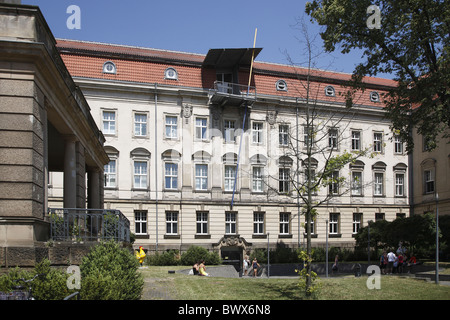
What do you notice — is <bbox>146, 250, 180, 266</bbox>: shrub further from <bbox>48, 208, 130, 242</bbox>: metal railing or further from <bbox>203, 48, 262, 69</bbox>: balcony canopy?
<bbox>48, 208, 130, 242</bbox>: metal railing

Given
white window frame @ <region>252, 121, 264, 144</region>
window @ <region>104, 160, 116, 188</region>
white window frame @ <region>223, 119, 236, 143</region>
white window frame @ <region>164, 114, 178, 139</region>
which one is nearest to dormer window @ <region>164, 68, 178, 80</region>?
white window frame @ <region>164, 114, 178, 139</region>

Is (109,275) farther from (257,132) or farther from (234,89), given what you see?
(257,132)

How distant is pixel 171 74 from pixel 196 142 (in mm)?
6560

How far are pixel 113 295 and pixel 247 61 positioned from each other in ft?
130

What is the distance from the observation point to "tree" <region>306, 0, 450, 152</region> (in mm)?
26484

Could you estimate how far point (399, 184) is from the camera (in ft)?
185

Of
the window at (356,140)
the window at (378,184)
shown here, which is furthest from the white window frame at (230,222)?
the window at (378,184)

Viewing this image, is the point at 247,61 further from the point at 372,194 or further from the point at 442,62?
the point at 442,62

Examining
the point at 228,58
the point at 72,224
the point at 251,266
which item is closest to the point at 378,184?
the point at 251,266

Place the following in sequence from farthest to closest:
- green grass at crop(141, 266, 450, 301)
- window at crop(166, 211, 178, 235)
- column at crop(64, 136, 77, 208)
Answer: window at crop(166, 211, 178, 235), column at crop(64, 136, 77, 208), green grass at crop(141, 266, 450, 301)

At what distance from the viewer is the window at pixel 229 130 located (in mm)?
49812

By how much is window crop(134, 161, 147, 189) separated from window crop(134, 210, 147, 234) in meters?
2.28

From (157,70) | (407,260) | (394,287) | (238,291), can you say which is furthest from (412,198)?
(238,291)

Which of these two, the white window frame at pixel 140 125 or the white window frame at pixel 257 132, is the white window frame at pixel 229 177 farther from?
the white window frame at pixel 140 125
